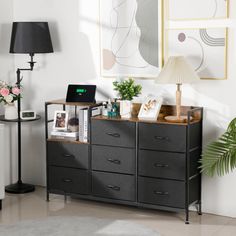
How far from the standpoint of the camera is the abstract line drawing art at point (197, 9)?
14.5 ft

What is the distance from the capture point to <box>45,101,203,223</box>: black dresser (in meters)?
4.43

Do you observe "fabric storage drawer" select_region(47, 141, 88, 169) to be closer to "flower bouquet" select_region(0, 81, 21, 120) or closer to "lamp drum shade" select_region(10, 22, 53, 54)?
"flower bouquet" select_region(0, 81, 21, 120)

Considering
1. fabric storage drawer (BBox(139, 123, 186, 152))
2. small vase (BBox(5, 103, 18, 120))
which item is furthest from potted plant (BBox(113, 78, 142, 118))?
small vase (BBox(5, 103, 18, 120))

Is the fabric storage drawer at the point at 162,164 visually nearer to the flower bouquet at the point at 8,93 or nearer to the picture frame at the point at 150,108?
the picture frame at the point at 150,108

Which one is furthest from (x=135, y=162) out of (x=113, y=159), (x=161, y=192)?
(x=161, y=192)

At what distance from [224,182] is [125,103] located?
1.01 m

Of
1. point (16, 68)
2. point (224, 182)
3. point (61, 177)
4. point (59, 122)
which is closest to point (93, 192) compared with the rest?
point (61, 177)

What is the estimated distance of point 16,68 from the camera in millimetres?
5527

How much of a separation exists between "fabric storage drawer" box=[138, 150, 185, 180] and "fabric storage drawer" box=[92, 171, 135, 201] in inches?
5.9

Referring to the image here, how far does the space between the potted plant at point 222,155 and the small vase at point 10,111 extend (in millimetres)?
1811

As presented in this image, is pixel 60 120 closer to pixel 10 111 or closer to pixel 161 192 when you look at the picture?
pixel 10 111

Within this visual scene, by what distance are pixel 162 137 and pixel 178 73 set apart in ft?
1.66

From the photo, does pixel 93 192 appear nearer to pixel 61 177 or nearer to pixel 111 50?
pixel 61 177

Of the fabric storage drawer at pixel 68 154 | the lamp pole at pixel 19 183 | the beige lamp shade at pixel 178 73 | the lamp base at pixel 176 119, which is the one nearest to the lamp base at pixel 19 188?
the lamp pole at pixel 19 183
